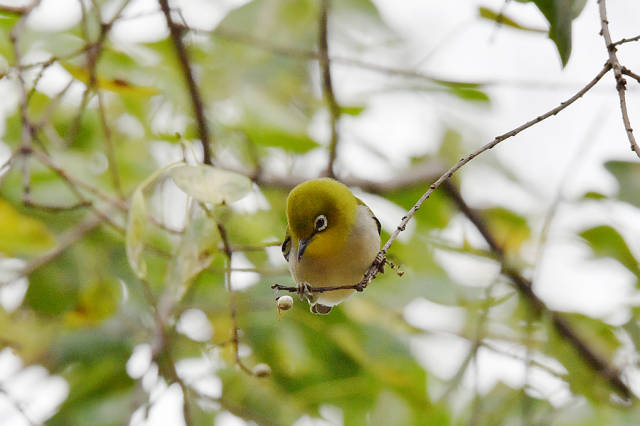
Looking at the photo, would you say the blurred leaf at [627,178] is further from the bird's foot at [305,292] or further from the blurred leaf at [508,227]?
the bird's foot at [305,292]

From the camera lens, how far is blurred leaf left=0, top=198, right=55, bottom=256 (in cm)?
288

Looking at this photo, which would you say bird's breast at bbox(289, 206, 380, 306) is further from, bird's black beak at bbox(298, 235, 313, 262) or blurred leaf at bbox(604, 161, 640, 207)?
blurred leaf at bbox(604, 161, 640, 207)

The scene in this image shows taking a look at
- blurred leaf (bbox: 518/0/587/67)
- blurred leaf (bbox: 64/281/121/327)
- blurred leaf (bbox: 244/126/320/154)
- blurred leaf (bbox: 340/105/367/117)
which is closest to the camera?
blurred leaf (bbox: 518/0/587/67)

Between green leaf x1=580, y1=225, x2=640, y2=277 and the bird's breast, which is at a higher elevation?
the bird's breast

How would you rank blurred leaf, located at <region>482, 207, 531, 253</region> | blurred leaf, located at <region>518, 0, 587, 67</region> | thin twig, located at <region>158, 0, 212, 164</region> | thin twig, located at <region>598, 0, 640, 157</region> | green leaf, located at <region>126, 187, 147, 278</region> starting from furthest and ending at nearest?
blurred leaf, located at <region>482, 207, 531, 253</region>, thin twig, located at <region>158, 0, 212, 164</region>, green leaf, located at <region>126, 187, 147, 278</region>, blurred leaf, located at <region>518, 0, 587, 67</region>, thin twig, located at <region>598, 0, 640, 157</region>

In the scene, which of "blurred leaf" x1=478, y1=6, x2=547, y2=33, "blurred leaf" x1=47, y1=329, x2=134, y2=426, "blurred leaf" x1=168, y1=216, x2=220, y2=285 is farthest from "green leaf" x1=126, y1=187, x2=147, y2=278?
"blurred leaf" x1=47, y1=329, x2=134, y2=426

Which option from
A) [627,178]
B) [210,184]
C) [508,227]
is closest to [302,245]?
[210,184]

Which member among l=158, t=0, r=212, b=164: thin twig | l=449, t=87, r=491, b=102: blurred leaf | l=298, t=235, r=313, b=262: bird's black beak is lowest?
l=449, t=87, r=491, b=102: blurred leaf

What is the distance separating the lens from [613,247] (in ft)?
10.6

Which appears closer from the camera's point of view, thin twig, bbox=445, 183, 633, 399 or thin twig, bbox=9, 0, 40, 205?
thin twig, bbox=9, 0, 40, 205

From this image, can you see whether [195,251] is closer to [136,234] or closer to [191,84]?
[136,234]

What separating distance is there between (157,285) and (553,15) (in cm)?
214

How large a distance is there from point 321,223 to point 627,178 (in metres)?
1.24

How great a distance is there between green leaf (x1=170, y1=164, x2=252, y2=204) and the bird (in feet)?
1.25
